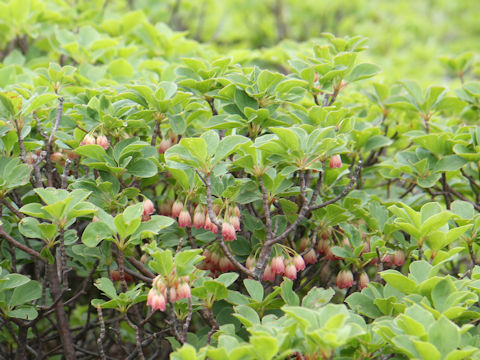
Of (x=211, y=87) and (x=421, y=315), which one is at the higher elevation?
(x=211, y=87)

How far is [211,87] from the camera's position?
2.39m

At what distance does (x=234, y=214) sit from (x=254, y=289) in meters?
0.30

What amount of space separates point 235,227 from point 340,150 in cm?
48

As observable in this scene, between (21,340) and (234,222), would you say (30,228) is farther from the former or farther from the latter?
(234,222)

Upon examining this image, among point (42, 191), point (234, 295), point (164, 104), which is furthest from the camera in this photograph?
point (164, 104)

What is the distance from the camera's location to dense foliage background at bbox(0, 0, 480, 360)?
1.72 m

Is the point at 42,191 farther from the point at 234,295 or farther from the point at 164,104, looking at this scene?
the point at 234,295

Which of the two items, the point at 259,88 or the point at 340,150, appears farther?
the point at 259,88

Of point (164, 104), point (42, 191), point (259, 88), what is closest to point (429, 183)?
point (259, 88)

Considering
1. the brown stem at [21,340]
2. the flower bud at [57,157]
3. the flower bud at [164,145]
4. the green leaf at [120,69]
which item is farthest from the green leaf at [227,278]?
the green leaf at [120,69]

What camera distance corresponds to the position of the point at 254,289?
6.43 ft

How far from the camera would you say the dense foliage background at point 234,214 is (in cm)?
172

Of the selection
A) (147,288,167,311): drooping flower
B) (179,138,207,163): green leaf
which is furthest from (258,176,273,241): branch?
(147,288,167,311): drooping flower

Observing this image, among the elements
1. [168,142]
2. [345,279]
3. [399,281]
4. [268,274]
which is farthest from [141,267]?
[399,281]
